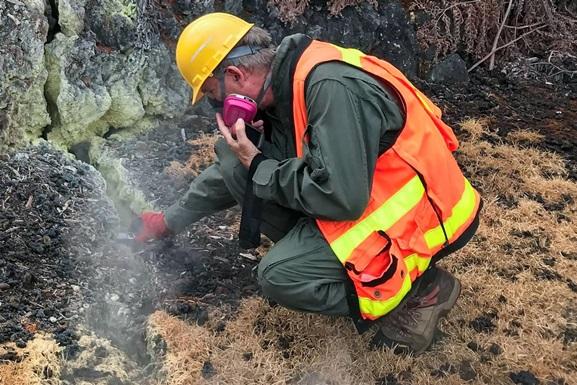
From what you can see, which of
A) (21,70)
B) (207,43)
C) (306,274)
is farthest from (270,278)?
(21,70)

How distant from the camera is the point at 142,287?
385 centimetres

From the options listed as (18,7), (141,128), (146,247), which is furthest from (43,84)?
(146,247)

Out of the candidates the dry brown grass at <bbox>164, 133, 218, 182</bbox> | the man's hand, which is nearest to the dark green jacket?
the man's hand

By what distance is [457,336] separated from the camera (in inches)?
141

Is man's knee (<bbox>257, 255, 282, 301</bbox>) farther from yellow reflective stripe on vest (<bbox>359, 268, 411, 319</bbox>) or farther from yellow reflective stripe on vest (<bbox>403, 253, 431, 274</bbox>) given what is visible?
yellow reflective stripe on vest (<bbox>403, 253, 431, 274</bbox>)

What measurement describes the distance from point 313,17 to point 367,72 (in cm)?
329

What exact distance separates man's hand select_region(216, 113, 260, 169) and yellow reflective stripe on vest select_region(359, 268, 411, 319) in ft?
2.72

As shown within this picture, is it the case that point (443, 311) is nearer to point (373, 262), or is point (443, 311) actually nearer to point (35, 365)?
point (373, 262)

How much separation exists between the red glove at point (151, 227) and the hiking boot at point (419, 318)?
1.37m

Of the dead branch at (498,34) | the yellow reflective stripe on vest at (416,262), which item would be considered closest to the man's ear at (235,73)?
the yellow reflective stripe on vest at (416,262)

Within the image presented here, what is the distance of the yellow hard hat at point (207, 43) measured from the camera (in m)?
3.06

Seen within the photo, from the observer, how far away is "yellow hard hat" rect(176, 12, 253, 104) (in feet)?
10.0

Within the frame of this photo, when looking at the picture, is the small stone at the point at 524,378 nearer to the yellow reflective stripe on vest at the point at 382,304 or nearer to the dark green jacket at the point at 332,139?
the yellow reflective stripe on vest at the point at 382,304

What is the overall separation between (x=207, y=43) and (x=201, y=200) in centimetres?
100
